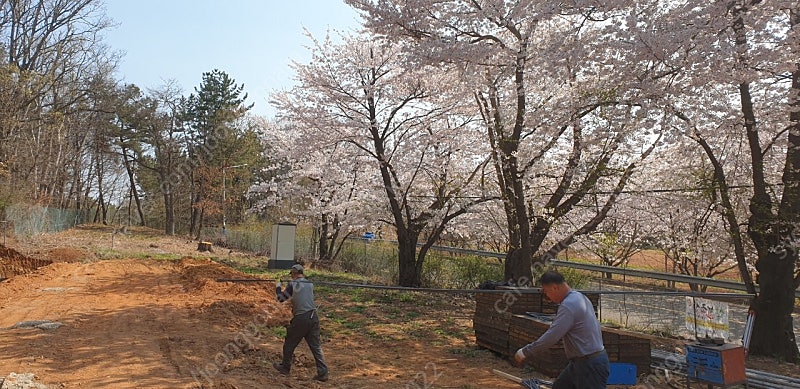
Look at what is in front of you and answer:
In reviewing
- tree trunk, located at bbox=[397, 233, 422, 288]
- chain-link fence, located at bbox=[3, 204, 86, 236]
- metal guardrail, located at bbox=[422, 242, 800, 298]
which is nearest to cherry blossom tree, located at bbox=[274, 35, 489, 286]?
tree trunk, located at bbox=[397, 233, 422, 288]

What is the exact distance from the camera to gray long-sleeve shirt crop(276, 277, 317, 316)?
7191 mm

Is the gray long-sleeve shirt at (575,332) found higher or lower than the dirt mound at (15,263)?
higher

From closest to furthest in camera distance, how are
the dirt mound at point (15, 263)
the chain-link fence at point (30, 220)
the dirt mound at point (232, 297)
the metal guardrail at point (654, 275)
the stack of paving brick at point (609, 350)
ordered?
the stack of paving brick at point (609, 350), the dirt mound at point (232, 297), the metal guardrail at point (654, 275), the dirt mound at point (15, 263), the chain-link fence at point (30, 220)

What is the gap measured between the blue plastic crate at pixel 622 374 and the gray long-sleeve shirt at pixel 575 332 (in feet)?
8.51

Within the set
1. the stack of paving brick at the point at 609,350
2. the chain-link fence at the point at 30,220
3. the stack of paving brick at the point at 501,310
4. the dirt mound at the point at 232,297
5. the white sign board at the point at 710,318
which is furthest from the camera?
the chain-link fence at the point at 30,220

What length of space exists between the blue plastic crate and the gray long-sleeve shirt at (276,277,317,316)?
13.6ft

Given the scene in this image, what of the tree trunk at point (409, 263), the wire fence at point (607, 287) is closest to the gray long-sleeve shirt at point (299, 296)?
the wire fence at point (607, 287)

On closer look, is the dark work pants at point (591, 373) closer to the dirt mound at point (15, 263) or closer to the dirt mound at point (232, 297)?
the dirt mound at point (232, 297)

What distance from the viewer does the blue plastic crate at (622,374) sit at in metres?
6.83

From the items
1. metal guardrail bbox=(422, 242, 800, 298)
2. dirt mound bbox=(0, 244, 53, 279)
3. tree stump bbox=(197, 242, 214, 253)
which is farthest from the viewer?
tree stump bbox=(197, 242, 214, 253)

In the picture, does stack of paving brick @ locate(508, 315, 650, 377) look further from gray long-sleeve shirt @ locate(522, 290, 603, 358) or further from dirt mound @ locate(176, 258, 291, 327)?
dirt mound @ locate(176, 258, 291, 327)

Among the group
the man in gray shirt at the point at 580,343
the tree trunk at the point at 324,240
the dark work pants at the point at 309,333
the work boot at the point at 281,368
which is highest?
the tree trunk at the point at 324,240

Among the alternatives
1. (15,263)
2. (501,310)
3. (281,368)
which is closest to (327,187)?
(15,263)

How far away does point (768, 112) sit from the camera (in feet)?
35.5
